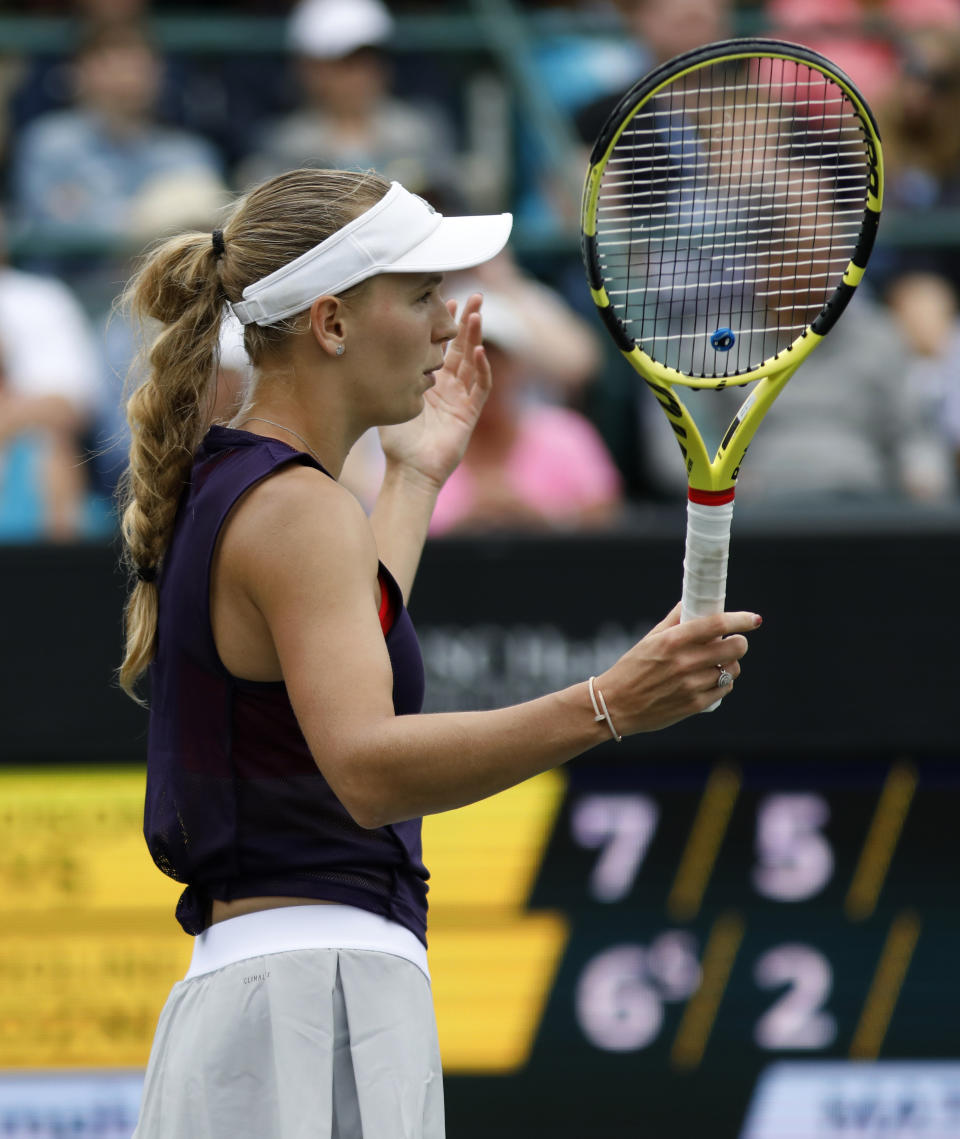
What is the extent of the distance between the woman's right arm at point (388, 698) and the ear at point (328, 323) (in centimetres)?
24

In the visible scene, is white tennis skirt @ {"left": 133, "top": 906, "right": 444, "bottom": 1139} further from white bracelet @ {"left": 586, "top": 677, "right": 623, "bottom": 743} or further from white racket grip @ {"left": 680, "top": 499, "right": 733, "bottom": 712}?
white racket grip @ {"left": 680, "top": 499, "right": 733, "bottom": 712}

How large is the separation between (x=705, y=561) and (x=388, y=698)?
0.38 m

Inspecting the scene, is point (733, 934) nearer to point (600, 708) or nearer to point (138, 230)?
point (600, 708)

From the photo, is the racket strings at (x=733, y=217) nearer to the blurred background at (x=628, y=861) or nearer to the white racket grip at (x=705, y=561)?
the blurred background at (x=628, y=861)

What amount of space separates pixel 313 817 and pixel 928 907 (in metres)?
2.21

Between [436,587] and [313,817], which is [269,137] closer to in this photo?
[436,587]

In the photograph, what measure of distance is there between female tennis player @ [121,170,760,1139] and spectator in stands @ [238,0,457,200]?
351 centimetres

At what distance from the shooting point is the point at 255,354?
2.09m

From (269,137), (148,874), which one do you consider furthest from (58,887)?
(269,137)

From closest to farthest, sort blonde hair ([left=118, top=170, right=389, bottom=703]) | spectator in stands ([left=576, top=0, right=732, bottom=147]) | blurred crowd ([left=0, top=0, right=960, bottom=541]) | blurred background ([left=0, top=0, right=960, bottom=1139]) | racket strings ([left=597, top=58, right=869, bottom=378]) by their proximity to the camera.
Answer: blonde hair ([left=118, top=170, right=389, bottom=703])
racket strings ([left=597, top=58, right=869, bottom=378])
blurred background ([left=0, top=0, right=960, bottom=1139])
blurred crowd ([left=0, top=0, right=960, bottom=541])
spectator in stands ([left=576, top=0, right=732, bottom=147])

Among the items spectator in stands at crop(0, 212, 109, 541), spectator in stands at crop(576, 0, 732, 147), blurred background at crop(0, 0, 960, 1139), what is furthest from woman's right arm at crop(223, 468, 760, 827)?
spectator in stands at crop(576, 0, 732, 147)

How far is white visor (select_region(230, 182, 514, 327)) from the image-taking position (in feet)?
6.56

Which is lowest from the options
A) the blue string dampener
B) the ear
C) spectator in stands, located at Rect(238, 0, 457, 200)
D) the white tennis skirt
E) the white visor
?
the white tennis skirt

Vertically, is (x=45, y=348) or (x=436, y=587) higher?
(x=45, y=348)
